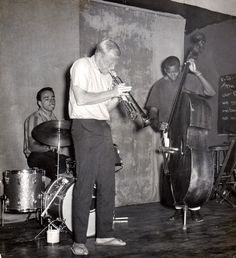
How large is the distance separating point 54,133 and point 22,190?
69 centimetres

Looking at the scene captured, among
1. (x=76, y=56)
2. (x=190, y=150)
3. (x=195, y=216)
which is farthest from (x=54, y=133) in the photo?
(x=195, y=216)

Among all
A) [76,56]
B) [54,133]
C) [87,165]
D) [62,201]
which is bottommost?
[62,201]

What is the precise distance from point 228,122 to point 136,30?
2.73m

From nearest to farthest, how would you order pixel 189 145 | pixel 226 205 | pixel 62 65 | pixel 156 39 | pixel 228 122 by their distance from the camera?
pixel 189 145
pixel 62 65
pixel 226 205
pixel 156 39
pixel 228 122

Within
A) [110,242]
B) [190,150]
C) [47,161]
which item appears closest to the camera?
[110,242]

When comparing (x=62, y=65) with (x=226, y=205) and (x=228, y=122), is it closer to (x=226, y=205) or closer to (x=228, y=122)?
(x=226, y=205)

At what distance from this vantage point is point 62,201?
3688 mm

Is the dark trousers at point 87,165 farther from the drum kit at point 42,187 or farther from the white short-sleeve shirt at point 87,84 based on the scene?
the drum kit at point 42,187

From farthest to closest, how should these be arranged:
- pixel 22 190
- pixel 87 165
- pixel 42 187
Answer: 1. pixel 42 187
2. pixel 22 190
3. pixel 87 165

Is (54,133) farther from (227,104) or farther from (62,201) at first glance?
(227,104)

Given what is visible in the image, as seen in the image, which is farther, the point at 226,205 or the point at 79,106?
the point at 226,205

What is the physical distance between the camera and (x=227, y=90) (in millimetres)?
7289

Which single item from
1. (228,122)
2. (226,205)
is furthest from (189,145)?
(228,122)

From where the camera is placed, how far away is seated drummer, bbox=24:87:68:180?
4587 mm
